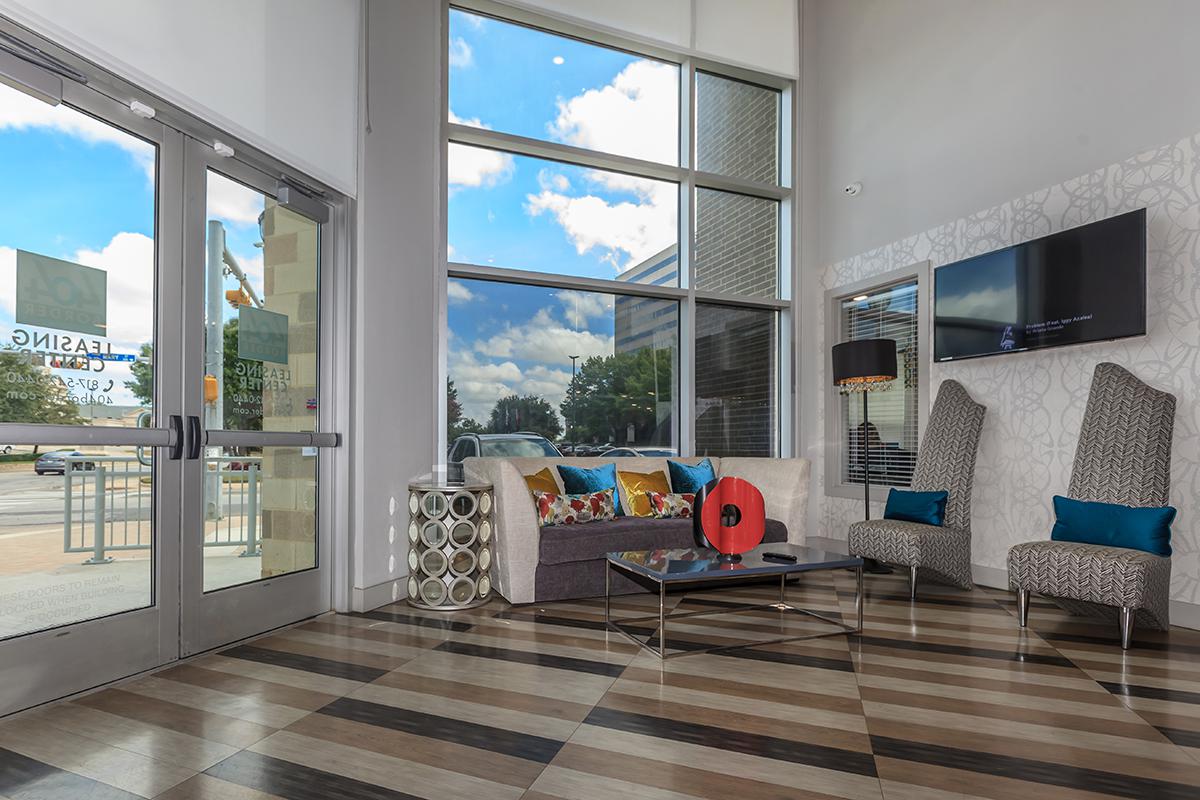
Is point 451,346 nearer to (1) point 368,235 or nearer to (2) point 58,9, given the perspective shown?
(1) point 368,235

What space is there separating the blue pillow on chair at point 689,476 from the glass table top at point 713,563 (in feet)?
4.44

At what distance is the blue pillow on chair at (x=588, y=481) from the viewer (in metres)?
4.83

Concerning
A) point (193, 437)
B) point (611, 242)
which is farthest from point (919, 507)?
point (193, 437)

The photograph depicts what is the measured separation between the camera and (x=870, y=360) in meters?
5.39

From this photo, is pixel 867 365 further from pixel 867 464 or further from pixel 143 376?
pixel 143 376

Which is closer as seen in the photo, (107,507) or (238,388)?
(107,507)

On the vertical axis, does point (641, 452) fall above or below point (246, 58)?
below

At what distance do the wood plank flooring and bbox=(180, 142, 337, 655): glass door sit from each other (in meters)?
0.26

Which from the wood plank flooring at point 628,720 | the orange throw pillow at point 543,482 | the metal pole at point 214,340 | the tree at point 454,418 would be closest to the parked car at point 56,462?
the metal pole at point 214,340

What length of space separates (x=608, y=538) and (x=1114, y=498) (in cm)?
274

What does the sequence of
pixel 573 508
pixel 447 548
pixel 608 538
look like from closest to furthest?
pixel 447 548, pixel 608 538, pixel 573 508

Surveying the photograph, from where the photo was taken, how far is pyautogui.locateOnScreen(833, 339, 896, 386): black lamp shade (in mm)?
5367

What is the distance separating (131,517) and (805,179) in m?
5.80

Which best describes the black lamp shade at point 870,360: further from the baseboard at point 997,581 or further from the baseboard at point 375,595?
the baseboard at point 375,595
